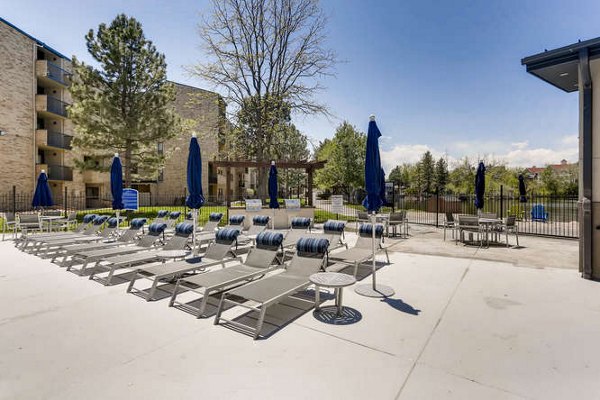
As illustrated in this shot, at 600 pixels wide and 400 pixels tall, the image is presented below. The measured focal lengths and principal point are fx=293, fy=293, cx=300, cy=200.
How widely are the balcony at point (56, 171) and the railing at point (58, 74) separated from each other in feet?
25.9

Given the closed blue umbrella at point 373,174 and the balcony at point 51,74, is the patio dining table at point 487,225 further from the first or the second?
the balcony at point 51,74

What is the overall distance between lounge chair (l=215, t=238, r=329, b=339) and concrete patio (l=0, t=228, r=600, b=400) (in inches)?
11.0

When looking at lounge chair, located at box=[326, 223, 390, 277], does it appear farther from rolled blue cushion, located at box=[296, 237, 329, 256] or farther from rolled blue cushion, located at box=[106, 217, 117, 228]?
rolled blue cushion, located at box=[106, 217, 117, 228]

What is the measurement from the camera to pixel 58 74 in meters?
26.9

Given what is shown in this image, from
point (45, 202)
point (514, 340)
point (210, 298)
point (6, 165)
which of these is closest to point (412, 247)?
point (514, 340)

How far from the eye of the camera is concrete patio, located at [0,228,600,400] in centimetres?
281

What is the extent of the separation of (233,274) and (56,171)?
95.9 ft

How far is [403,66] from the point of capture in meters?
17.0

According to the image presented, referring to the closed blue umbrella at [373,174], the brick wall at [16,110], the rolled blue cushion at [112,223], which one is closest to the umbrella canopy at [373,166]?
the closed blue umbrella at [373,174]

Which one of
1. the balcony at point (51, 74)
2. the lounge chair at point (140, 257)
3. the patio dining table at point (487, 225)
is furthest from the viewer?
the balcony at point (51, 74)

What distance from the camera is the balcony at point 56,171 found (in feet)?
82.0

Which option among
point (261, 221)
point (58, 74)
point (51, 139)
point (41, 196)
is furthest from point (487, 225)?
point (58, 74)

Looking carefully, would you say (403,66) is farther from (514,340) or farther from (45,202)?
(45,202)

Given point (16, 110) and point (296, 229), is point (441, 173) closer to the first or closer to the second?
point (296, 229)
